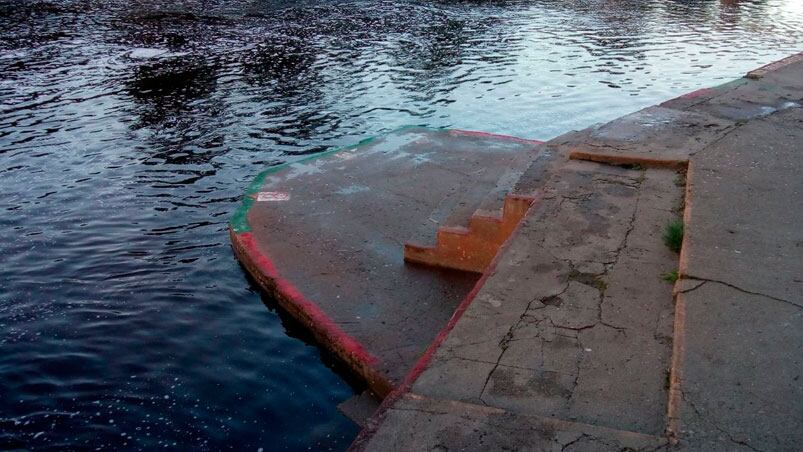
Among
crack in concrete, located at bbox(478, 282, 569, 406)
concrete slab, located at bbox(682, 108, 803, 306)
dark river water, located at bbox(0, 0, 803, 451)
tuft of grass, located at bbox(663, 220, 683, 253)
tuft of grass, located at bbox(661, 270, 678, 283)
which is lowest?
dark river water, located at bbox(0, 0, 803, 451)

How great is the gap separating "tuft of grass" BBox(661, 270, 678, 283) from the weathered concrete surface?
7 centimetres

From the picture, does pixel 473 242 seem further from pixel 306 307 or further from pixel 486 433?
pixel 486 433

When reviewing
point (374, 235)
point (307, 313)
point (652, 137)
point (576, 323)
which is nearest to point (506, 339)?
point (576, 323)

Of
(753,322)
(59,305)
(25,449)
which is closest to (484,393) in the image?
(753,322)

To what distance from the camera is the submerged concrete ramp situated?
564 centimetres

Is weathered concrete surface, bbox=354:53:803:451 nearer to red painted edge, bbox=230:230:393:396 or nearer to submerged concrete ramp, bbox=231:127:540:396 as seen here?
submerged concrete ramp, bbox=231:127:540:396

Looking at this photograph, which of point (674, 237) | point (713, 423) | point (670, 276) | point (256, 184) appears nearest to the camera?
point (713, 423)

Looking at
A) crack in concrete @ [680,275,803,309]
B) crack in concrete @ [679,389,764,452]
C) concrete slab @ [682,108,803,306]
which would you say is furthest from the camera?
concrete slab @ [682,108,803,306]

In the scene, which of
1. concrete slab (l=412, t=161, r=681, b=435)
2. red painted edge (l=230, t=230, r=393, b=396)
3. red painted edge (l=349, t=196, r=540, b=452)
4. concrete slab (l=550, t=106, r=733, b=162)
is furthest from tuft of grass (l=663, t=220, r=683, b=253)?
red painted edge (l=230, t=230, r=393, b=396)

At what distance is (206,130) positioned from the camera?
1216 cm

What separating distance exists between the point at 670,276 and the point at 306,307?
10.1 feet

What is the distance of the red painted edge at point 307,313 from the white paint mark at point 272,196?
978mm

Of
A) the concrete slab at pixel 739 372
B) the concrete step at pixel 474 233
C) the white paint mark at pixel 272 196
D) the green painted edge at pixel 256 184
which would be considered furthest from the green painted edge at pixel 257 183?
the concrete slab at pixel 739 372

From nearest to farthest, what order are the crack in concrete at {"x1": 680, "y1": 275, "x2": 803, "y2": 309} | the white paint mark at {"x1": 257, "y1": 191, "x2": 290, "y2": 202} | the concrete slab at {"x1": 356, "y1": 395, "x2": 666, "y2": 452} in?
the concrete slab at {"x1": 356, "y1": 395, "x2": 666, "y2": 452}
the crack in concrete at {"x1": 680, "y1": 275, "x2": 803, "y2": 309}
the white paint mark at {"x1": 257, "y1": 191, "x2": 290, "y2": 202}
